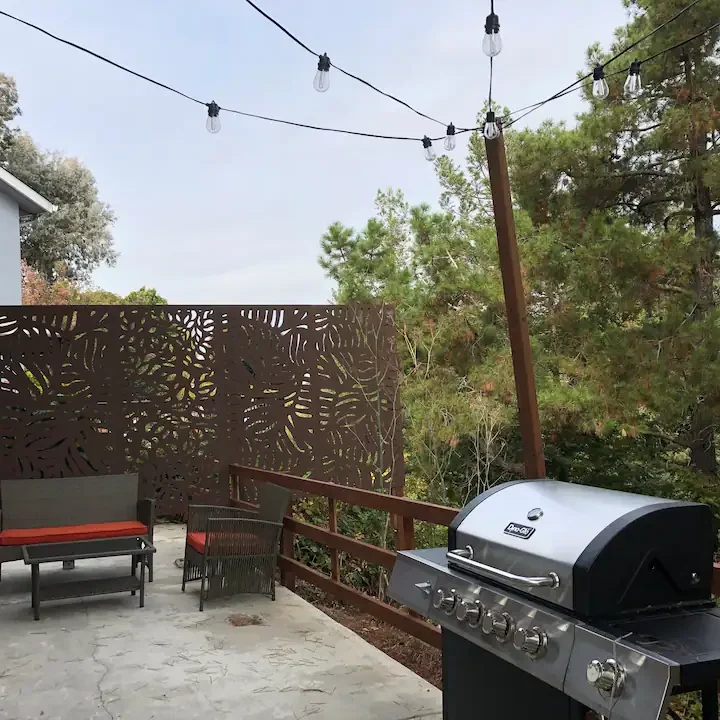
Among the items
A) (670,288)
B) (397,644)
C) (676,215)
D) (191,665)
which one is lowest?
(397,644)

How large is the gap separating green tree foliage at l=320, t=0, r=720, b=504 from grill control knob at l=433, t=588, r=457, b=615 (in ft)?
23.8

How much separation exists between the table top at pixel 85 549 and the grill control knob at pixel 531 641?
11.8 ft

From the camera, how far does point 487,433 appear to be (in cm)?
1005

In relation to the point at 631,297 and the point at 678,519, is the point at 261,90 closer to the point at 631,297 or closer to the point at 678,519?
the point at 631,297

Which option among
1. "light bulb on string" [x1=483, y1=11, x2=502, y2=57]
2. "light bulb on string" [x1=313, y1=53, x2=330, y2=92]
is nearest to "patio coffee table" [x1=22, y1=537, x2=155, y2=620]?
"light bulb on string" [x1=313, y1=53, x2=330, y2=92]

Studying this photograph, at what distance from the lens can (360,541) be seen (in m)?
4.78

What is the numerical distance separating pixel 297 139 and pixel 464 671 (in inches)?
1050

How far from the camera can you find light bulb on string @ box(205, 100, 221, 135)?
14.7 ft

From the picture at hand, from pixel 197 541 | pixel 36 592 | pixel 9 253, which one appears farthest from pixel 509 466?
pixel 9 253

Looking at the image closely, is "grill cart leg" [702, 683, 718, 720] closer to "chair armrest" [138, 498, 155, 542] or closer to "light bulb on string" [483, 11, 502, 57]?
"light bulb on string" [483, 11, 502, 57]

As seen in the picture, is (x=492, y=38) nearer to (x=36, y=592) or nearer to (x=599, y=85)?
(x=599, y=85)

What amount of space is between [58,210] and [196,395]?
1552cm

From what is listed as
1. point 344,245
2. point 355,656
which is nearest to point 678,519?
point 355,656

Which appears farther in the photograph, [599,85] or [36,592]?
[36,592]
